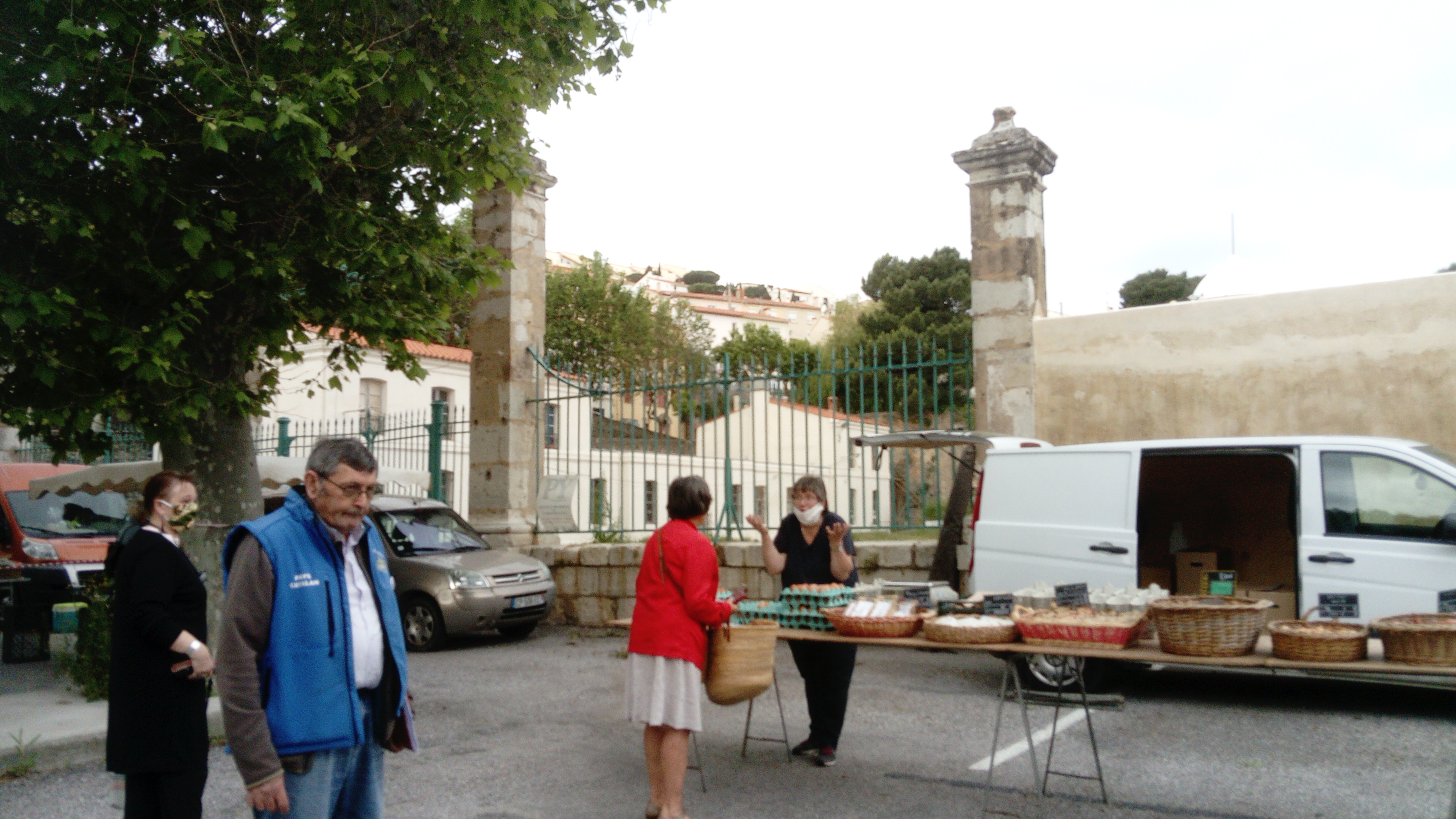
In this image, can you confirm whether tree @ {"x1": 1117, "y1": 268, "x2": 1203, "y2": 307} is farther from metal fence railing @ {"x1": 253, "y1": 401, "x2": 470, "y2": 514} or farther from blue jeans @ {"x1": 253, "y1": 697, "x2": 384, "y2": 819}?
blue jeans @ {"x1": 253, "y1": 697, "x2": 384, "y2": 819}

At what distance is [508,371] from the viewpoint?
12211 millimetres

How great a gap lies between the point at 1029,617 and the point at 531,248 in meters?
8.92

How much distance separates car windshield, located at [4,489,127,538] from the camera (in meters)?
13.2

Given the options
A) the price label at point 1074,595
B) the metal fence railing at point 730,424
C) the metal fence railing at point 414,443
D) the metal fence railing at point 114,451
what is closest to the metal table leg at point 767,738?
the price label at point 1074,595

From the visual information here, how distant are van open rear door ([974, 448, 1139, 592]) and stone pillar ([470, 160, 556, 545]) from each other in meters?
6.17

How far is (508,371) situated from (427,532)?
2087 mm

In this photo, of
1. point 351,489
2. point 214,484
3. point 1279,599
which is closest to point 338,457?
point 351,489

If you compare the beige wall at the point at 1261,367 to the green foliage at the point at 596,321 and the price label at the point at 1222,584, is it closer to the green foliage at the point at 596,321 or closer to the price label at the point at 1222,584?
the price label at the point at 1222,584

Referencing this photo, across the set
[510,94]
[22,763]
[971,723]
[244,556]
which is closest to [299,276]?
[510,94]

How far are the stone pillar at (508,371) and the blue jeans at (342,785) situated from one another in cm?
922

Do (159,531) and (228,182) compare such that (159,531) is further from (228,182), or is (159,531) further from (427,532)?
(427,532)

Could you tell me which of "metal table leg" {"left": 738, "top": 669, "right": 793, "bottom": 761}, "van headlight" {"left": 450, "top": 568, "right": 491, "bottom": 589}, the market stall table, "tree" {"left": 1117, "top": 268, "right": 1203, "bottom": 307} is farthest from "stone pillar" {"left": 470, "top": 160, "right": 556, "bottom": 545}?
"tree" {"left": 1117, "top": 268, "right": 1203, "bottom": 307}

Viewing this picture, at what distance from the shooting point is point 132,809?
3818 millimetres

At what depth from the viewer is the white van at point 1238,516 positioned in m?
6.46
